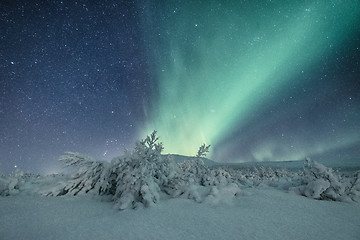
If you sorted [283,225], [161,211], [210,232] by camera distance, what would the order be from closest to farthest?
A: [210,232] < [283,225] < [161,211]

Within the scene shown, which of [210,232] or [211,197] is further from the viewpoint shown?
[211,197]

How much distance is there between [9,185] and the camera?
10.9 ft

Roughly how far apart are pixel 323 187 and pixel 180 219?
9.06 feet

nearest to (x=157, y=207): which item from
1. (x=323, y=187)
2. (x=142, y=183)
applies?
(x=142, y=183)

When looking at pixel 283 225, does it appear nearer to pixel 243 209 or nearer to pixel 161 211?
pixel 243 209

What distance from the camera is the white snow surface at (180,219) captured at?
83.0 inches

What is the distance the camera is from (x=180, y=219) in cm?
250

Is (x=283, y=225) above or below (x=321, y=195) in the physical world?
below

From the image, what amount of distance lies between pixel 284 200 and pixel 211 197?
117 cm

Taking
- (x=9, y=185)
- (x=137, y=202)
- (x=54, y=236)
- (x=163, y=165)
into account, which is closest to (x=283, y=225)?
(x=137, y=202)

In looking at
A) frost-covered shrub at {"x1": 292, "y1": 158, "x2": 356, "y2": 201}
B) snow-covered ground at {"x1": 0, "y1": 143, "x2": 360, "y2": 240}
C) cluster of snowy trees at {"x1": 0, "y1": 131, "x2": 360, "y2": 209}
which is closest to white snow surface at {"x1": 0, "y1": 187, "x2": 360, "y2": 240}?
snow-covered ground at {"x1": 0, "y1": 143, "x2": 360, "y2": 240}

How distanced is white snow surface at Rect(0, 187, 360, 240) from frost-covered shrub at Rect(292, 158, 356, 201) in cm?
30

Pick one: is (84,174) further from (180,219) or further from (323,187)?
(323,187)

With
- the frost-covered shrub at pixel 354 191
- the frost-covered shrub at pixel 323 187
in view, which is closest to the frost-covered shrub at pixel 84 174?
the frost-covered shrub at pixel 323 187
